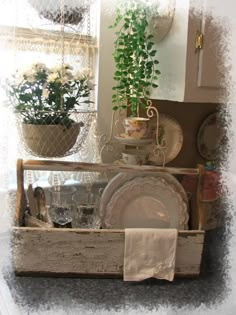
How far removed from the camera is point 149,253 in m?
0.83

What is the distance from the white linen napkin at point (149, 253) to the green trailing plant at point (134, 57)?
399 mm

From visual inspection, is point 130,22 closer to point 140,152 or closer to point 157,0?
point 157,0

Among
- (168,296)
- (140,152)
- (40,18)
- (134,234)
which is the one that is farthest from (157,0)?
(168,296)

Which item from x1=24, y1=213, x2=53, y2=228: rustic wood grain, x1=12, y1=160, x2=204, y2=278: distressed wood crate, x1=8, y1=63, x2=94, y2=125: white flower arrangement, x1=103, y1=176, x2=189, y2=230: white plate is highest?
x1=8, y1=63, x2=94, y2=125: white flower arrangement

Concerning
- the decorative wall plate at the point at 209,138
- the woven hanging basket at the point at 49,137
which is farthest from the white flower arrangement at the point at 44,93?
the decorative wall plate at the point at 209,138

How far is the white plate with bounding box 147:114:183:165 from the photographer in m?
1.19

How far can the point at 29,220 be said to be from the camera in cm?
87

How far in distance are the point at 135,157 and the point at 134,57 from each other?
277 mm

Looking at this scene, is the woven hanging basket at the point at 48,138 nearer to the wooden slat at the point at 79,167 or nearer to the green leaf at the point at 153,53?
the wooden slat at the point at 79,167

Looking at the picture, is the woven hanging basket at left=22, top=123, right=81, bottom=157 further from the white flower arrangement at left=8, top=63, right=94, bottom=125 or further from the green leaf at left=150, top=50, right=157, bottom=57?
the green leaf at left=150, top=50, right=157, bottom=57

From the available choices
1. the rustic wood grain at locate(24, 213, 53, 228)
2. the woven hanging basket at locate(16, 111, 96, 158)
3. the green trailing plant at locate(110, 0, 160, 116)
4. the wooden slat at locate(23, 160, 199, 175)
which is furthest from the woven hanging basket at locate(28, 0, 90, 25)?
the rustic wood grain at locate(24, 213, 53, 228)

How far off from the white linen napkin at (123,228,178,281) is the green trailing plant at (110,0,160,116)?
0.40 meters

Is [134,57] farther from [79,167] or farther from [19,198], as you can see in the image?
[19,198]

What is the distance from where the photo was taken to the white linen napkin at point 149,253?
0.83 meters
